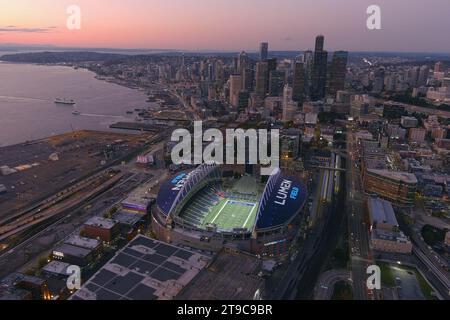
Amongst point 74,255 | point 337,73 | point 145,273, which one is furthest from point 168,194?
point 337,73

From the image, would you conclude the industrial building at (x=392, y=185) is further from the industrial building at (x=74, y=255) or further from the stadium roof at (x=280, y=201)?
the industrial building at (x=74, y=255)

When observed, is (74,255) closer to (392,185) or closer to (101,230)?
(101,230)

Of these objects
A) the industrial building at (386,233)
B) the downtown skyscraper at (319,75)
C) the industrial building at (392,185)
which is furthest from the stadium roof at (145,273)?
the downtown skyscraper at (319,75)

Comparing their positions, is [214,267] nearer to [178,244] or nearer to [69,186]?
[178,244]

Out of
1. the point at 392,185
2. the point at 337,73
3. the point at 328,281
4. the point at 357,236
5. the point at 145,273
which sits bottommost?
the point at 328,281
